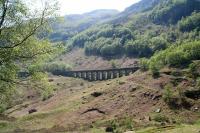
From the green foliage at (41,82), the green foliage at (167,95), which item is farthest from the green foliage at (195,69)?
the green foliage at (41,82)

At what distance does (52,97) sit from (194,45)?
168 ft

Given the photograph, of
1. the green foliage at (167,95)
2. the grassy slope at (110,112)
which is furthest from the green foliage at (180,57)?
A: the green foliage at (167,95)

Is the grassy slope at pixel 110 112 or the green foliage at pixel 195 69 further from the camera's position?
the green foliage at pixel 195 69

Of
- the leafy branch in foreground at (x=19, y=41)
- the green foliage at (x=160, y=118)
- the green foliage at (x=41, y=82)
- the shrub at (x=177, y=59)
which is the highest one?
the leafy branch in foreground at (x=19, y=41)

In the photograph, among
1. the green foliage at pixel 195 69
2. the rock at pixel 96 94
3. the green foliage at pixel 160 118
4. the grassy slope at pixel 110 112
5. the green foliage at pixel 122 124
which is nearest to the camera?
the green foliage at pixel 122 124

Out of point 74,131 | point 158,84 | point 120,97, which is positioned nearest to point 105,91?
point 120,97

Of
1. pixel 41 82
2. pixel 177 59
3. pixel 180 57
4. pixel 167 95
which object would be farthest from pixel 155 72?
pixel 41 82

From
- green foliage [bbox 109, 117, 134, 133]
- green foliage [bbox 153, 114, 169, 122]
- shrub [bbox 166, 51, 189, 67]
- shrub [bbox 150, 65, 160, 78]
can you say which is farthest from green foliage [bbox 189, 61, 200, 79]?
green foliage [bbox 109, 117, 134, 133]

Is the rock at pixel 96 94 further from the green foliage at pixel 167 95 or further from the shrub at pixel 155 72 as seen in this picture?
the green foliage at pixel 167 95

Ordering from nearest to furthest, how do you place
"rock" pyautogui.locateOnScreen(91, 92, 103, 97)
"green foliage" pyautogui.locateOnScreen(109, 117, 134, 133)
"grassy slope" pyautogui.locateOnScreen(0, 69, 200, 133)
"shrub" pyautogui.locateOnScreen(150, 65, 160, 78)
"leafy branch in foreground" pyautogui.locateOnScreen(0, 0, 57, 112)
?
1. "leafy branch in foreground" pyautogui.locateOnScreen(0, 0, 57, 112)
2. "green foliage" pyautogui.locateOnScreen(109, 117, 134, 133)
3. "grassy slope" pyautogui.locateOnScreen(0, 69, 200, 133)
4. "shrub" pyautogui.locateOnScreen(150, 65, 160, 78)
5. "rock" pyautogui.locateOnScreen(91, 92, 103, 97)

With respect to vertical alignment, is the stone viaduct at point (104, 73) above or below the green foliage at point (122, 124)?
below

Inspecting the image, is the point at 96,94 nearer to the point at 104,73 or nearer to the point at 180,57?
the point at 180,57

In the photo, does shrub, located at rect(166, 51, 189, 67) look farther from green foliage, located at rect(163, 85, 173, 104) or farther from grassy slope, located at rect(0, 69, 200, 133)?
green foliage, located at rect(163, 85, 173, 104)

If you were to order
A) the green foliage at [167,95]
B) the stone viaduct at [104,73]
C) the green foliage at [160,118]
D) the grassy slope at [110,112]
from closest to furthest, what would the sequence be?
the green foliage at [160,118] < the grassy slope at [110,112] < the green foliage at [167,95] < the stone viaduct at [104,73]
